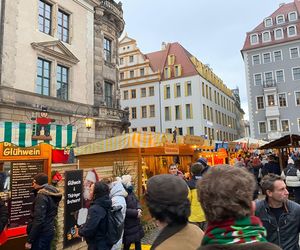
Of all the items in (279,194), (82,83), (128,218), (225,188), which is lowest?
(128,218)

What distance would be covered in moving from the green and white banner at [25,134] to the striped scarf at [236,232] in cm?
864

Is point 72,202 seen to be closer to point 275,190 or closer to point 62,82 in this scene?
point 275,190

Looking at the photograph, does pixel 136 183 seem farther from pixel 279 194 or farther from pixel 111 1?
pixel 111 1

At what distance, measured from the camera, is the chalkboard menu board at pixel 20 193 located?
5.74 meters

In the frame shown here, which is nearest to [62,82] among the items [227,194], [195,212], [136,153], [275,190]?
[136,153]

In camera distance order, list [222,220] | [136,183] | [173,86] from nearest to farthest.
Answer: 1. [222,220]
2. [136,183]
3. [173,86]

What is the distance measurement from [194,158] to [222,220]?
13786mm

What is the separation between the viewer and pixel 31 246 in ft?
15.5

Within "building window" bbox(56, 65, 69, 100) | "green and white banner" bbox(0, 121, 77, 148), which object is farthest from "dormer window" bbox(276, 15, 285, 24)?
"green and white banner" bbox(0, 121, 77, 148)

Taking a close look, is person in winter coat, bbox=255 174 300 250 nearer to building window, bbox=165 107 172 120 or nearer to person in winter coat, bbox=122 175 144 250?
person in winter coat, bbox=122 175 144 250

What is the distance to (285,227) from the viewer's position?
3.23 metres

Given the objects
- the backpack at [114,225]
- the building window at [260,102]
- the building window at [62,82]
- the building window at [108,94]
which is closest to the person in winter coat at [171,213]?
the backpack at [114,225]

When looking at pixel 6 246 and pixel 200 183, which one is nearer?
pixel 200 183

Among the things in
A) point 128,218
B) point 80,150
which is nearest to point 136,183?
point 80,150
